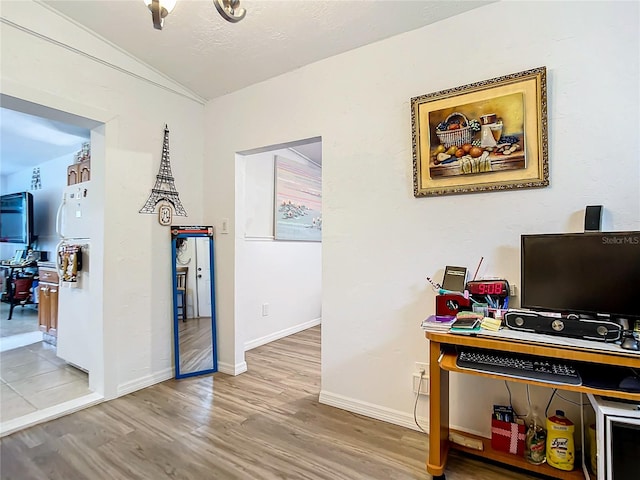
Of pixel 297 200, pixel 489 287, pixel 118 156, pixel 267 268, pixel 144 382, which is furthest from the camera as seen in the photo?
pixel 297 200

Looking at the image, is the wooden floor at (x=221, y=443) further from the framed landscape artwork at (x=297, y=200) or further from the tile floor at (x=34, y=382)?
the framed landscape artwork at (x=297, y=200)

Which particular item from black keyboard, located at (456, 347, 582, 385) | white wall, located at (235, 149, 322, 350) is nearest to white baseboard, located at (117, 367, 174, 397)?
white wall, located at (235, 149, 322, 350)

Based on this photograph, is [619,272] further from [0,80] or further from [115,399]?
[0,80]

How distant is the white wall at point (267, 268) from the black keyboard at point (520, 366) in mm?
2193

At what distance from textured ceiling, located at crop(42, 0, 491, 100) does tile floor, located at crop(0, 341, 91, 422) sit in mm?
2796

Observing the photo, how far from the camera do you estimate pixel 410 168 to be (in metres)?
2.18

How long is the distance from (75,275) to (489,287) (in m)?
3.24

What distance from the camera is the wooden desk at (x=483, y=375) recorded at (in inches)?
51.1

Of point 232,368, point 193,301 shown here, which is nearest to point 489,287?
point 232,368

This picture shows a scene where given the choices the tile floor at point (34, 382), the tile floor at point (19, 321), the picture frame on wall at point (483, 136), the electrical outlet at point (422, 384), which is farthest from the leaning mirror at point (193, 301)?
the tile floor at point (19, 321)

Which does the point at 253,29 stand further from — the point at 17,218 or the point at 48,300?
the point at 17,218

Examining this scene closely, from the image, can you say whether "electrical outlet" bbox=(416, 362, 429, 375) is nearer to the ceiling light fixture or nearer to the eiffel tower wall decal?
the ceiling light fixture

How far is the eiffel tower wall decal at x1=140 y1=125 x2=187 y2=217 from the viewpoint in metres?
2.87

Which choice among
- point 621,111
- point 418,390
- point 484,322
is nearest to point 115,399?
point 418,390
